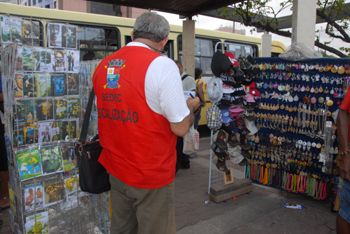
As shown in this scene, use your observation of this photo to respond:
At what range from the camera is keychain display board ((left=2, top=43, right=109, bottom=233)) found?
255 cm

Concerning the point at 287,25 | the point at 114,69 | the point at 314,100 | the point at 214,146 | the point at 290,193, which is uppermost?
the point at 287,25

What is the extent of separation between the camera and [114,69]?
6.19ft

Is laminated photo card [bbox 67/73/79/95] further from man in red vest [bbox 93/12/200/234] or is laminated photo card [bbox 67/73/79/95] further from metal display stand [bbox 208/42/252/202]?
metal display stand [bbox 208/42/252/202]

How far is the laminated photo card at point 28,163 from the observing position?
2535 millimetres

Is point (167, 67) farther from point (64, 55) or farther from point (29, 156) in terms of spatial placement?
point (29, 156)

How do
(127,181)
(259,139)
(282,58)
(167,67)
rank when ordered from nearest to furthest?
(167,67) < (127,181) < (282,58) < (259,139)

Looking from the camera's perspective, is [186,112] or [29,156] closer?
[186,112]

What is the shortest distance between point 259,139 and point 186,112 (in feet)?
9.20

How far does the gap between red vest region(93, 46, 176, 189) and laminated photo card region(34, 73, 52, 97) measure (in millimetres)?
936

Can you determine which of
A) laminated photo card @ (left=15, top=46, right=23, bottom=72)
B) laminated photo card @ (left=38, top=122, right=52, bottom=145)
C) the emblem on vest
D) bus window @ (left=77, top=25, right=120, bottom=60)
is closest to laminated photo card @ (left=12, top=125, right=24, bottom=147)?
laminated photo card @ (left=38, top=122, right=52, bottom=145)

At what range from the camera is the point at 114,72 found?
188 centimetres

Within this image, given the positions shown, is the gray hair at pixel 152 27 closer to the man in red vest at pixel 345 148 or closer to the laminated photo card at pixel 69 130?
the laminated photo card at pixel 69 130

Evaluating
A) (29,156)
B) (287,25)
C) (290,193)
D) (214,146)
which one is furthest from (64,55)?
(287,25)

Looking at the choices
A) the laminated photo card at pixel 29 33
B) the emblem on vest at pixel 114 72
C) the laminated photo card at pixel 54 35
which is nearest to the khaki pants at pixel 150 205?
the emblem on vest at pixel 114 72
